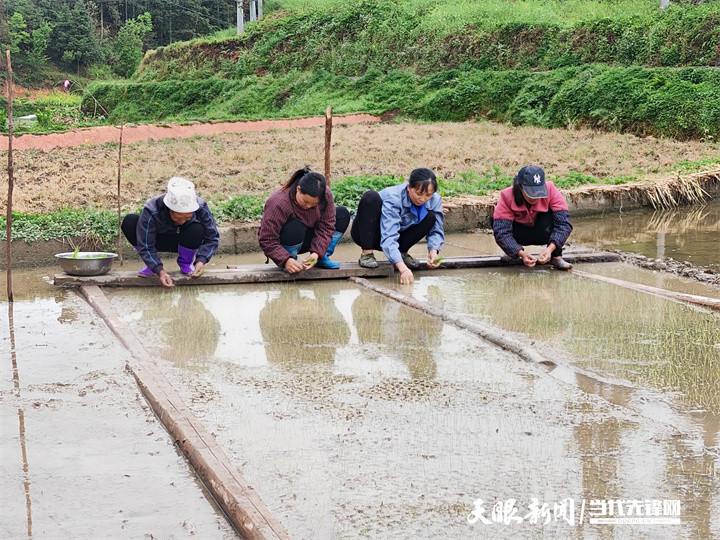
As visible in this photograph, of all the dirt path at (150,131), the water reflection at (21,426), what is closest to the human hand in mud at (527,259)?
the water reflection at (21,426)

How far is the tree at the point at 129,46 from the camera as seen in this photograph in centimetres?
4975

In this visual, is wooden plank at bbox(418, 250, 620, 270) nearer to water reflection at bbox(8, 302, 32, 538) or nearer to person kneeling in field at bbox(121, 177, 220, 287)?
person kneeling in field at bbox(121, 177, 220, 287)

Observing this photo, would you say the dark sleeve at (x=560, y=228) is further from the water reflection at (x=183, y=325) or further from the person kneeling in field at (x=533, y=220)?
the water reflection at (x=183, y=325)

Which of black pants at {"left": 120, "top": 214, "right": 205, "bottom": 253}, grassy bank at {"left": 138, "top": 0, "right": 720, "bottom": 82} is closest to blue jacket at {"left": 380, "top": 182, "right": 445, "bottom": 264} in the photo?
black pants at {"left": 120, "top": 214, "right": 205, "bottom": 253}

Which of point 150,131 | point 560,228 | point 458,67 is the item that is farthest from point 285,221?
point 458,67

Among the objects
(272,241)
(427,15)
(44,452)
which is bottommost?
(44,452)

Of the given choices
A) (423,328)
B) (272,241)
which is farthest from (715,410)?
(272,241)

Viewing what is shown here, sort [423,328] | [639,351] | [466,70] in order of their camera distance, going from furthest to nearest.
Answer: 1. [466,70]
2. [423,328]
3. [639,351]

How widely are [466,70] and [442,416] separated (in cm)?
2180

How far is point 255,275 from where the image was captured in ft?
20.0

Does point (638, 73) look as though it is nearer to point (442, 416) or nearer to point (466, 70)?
point (466, 70)

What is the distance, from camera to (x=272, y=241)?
19.5ft

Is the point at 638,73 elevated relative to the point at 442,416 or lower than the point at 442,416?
elevated

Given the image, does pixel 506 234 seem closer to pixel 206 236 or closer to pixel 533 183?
pixel 533 183
